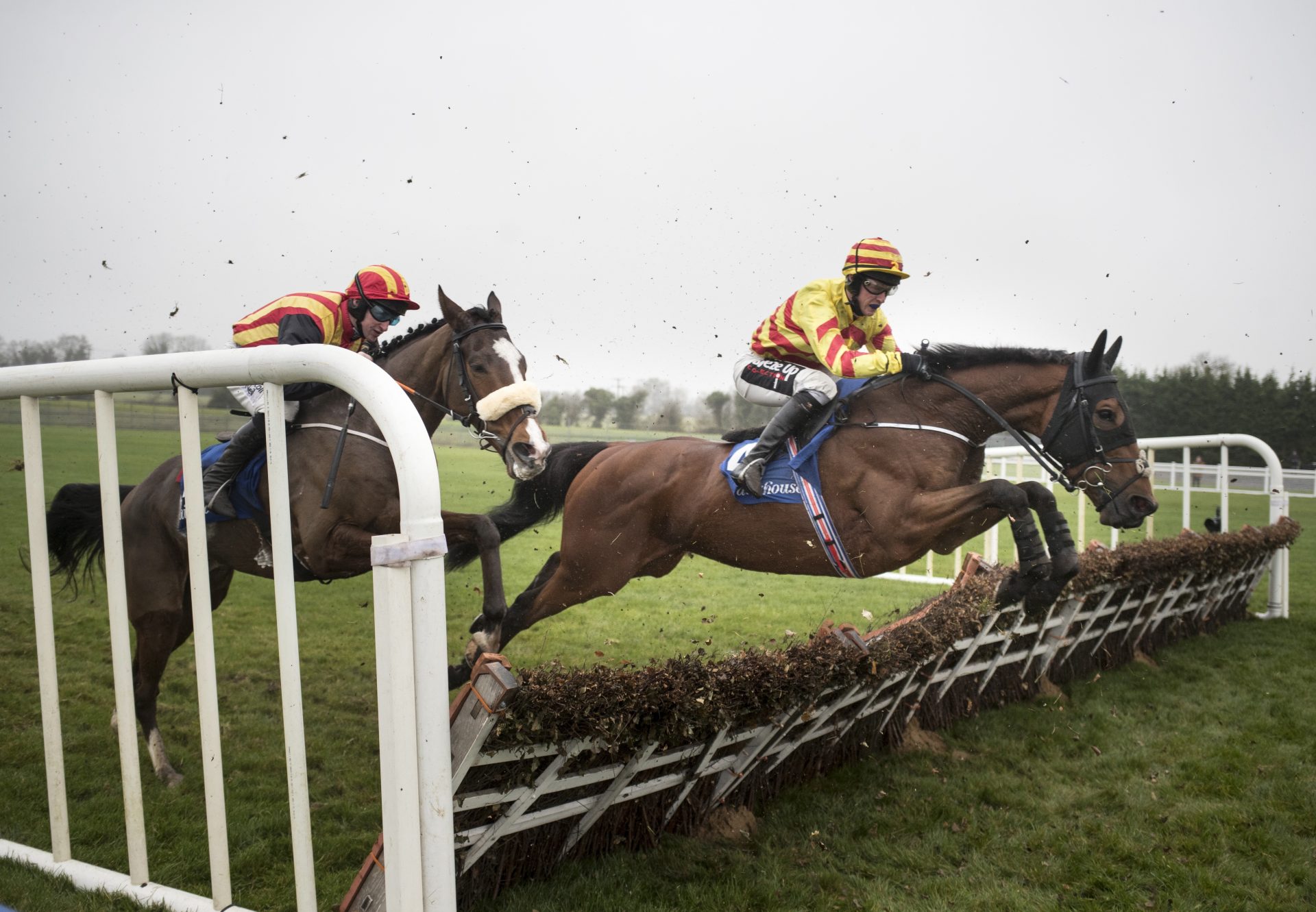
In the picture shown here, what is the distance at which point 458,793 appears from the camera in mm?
1874

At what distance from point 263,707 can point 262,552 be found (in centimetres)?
106

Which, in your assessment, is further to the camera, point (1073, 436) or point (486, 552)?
point (1073, 436)

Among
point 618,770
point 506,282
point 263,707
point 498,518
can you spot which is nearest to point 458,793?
point 618,770

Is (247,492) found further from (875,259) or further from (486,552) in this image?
(875,259)

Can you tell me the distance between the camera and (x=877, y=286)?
251 cm

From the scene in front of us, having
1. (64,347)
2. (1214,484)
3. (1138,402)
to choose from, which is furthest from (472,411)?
(1214,484)

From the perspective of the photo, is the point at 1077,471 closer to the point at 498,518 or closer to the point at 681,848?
the point at 681,848

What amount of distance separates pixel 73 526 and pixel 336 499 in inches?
62.7

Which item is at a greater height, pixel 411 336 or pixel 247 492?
pixel 411 336

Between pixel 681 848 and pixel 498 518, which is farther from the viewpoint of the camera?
pixel 498 518

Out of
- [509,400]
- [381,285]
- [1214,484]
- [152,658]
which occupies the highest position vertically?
[381,285]

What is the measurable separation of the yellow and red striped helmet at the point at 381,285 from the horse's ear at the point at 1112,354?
2.37 metres

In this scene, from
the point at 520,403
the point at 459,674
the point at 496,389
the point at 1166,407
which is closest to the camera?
the point at 520,403

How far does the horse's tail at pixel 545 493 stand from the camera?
3039mm
